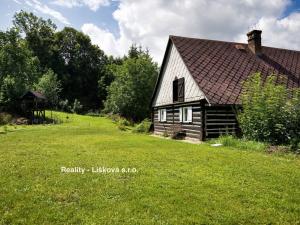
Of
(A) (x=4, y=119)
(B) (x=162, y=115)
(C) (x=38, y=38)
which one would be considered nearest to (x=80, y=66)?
(C) (x=38, y=38)

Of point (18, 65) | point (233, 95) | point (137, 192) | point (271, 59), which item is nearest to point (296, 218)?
point (137, 192)

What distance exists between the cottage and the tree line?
15.2 m

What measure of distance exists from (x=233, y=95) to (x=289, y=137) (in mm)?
4818

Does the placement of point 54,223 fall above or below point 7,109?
below

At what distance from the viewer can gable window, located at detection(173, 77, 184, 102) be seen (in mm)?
18531

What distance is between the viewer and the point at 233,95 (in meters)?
15.8

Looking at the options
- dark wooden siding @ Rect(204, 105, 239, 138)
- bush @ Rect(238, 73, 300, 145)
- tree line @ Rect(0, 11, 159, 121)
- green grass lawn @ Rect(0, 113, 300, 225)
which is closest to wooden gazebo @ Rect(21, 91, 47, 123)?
tree line @ Rect(0, 11, 159, 121)

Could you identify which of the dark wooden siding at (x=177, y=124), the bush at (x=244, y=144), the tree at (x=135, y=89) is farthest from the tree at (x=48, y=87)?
the bush at (x=244, y=144)

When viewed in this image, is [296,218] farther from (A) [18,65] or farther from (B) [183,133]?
(A) [18,65]

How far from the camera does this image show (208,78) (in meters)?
16.8

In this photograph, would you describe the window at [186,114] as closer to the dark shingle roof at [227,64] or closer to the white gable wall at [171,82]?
the white gable wall at [171,82]

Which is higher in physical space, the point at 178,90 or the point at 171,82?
the point at 171,82

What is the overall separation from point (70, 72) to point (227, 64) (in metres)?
54.5

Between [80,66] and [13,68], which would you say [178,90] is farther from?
[80,66]
